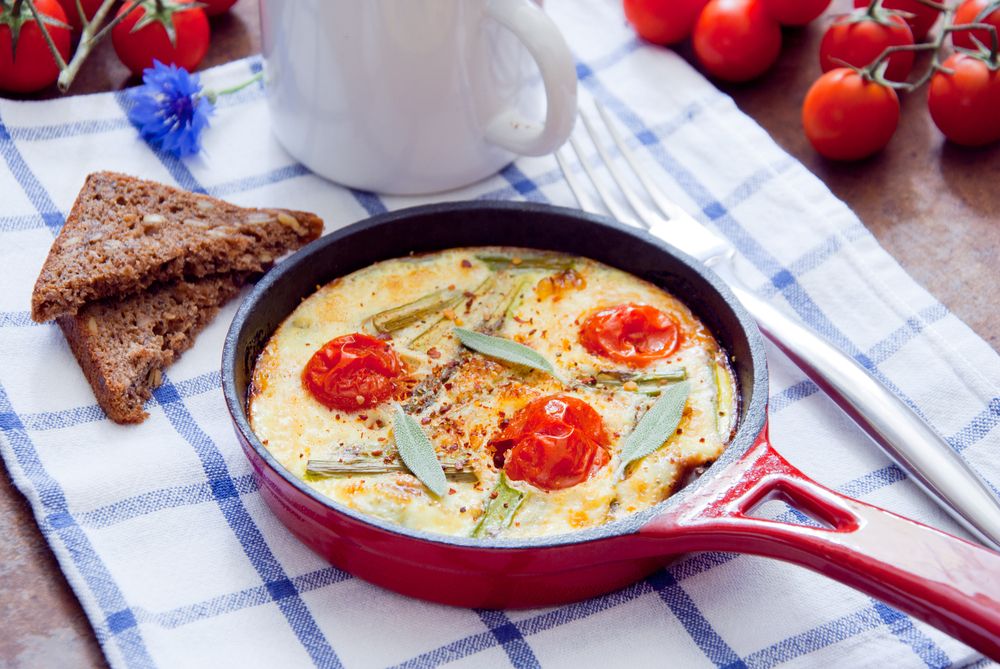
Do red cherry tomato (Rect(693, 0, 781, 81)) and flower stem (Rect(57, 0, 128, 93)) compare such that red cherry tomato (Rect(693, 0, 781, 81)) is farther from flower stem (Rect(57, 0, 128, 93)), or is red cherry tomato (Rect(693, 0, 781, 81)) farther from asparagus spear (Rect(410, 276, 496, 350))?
flower stem (Rect(57, 0, 128, 93))

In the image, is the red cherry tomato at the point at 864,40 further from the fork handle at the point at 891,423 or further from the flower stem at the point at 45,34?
the flower stem at the point at 45,34

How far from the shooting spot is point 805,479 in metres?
1.75

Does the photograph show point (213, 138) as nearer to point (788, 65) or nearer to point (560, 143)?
point (560, 143)

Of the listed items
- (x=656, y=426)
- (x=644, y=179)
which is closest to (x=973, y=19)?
(x=644, y=179)

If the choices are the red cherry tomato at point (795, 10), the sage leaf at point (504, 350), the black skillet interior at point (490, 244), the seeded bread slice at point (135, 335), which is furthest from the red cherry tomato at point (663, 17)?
the seeded bread slice at point (135, 335)

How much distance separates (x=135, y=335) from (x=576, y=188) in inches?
42.7

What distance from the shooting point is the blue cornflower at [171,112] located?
9.09ft

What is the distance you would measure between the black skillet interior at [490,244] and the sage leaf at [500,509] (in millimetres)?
420

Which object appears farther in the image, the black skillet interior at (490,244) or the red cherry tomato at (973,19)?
the red cherry tomato at (973,19)

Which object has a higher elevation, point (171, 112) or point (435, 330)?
point (171, 112)

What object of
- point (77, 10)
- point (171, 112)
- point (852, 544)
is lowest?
point (852, 544)

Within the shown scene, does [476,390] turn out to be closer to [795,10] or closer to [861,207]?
[861,207]

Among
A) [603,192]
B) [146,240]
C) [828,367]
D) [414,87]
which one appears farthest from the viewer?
[603,192]

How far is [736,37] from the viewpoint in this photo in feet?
9.96
